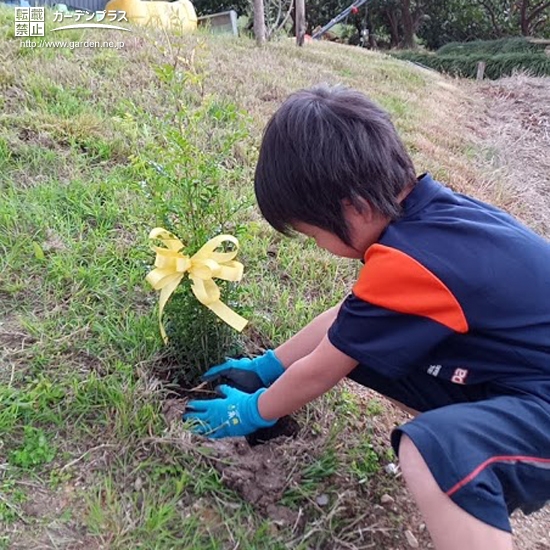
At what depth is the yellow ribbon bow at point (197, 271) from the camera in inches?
60.7

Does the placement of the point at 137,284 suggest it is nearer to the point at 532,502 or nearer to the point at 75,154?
the point at 75,154

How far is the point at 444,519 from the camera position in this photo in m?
1.18

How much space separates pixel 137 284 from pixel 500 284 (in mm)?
1136

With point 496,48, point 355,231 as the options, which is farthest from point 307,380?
point 496,48

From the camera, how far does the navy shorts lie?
117 cm

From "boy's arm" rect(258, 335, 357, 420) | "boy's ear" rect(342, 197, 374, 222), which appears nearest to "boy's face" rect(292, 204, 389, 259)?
"boy's ear" rect(342, 197, 374, 222)

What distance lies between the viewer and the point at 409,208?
1422 millimetres

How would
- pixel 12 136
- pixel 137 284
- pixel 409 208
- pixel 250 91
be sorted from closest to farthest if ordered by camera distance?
pixel 409 208, pixel 137 284, pixel 12 136, pixel 250 91

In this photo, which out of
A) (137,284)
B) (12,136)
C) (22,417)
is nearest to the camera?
(22,417)

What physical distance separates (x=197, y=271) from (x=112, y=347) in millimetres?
424

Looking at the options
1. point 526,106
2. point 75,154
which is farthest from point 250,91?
point 526,106

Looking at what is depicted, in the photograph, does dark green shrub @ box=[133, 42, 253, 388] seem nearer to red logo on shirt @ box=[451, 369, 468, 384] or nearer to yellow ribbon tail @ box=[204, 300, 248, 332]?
yellow ribbon tail @ box=[204, 300, 248, 332]

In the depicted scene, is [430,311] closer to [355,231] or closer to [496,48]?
[355,231]

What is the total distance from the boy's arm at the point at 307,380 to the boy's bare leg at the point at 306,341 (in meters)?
0.25
